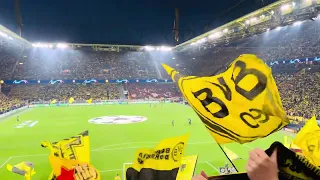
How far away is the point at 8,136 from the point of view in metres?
25.8

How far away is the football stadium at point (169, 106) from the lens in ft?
10.1

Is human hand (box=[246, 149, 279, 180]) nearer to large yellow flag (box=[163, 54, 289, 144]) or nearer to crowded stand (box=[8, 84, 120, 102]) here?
large yellow flag (box=[163, 54, 289, 144])

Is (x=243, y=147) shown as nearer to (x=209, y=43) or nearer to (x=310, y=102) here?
(x=310, y=102)

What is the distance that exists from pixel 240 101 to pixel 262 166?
3.69ft

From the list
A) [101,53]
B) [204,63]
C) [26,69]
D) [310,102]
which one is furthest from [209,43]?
[26,69]

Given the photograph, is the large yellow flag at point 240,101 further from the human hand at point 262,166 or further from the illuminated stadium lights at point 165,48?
the illuminated stadium lights at point 165,48

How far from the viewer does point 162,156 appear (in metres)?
4.52

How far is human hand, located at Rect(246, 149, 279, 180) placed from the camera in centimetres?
203

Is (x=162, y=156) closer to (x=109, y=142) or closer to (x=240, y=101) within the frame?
(x=240, y=101)

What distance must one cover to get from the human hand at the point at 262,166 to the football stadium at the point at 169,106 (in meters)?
0.10

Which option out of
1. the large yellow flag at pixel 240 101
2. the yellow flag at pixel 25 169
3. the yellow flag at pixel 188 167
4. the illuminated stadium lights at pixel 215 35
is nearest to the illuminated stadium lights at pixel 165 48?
the illuminated stadium lights at pixel 215 35

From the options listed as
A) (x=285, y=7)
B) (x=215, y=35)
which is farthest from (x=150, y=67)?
(x=285, y=7)

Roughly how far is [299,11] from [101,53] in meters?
63.8

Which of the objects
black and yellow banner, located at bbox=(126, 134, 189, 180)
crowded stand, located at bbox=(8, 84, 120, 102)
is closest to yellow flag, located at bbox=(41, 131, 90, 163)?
black and yellow banner, located at bbox=(126, 134, 189, 180)
